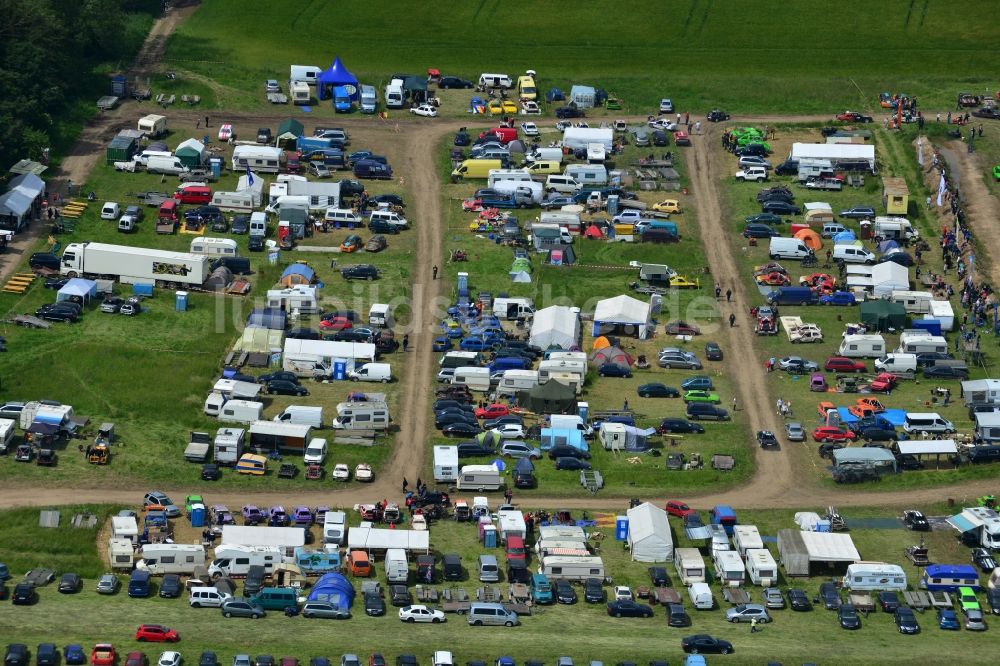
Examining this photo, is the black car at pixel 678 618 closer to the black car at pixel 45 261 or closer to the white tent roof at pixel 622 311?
the white tent roof at pixel 622 311

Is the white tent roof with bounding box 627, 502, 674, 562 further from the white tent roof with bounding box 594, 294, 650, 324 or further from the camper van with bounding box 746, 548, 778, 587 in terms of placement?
the white tent roof with bounding box 594, 294, 650, 324

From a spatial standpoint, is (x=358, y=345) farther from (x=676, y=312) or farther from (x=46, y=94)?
(x=46, y=94)

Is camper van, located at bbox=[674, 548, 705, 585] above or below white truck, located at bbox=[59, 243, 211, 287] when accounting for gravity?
below

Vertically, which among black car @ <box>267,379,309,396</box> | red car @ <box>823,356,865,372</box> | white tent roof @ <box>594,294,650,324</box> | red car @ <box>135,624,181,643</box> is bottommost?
red car @ <box>135,624,181,643</box>

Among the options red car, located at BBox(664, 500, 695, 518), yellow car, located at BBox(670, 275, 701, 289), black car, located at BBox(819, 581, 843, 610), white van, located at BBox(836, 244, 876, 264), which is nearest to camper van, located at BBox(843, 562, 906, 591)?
black car, located at BBox(819, 581, 843, 610)

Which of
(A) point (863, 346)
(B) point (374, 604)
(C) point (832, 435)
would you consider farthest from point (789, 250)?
(B) point (374, 604)

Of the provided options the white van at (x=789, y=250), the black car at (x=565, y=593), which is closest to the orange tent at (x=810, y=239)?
the white van at (x=789, y=250)
